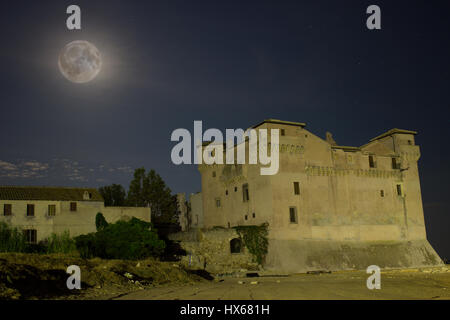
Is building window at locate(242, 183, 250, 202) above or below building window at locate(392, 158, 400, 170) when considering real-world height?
below

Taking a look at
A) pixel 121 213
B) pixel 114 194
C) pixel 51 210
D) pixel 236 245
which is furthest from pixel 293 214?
pixel 114 194

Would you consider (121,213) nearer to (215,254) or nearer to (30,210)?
(30,210)

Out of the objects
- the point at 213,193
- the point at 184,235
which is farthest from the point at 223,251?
the point at 213,193

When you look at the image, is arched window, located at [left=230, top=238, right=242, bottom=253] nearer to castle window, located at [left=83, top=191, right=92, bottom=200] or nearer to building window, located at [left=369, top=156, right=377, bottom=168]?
castle window, located at [left=83, top=191, right=92, bottom=200]

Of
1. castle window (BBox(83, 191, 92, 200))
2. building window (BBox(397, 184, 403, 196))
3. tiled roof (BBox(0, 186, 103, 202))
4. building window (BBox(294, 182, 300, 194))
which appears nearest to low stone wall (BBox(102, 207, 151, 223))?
tiled roof (BBox(0, 186, 103, 202))

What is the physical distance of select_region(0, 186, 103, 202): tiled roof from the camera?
3190cm

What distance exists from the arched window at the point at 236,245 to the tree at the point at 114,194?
23275 millimetres

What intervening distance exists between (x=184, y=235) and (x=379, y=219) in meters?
17.5

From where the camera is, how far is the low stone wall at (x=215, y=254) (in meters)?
30.4

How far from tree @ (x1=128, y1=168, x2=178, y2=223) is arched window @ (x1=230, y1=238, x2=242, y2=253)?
726 inches
